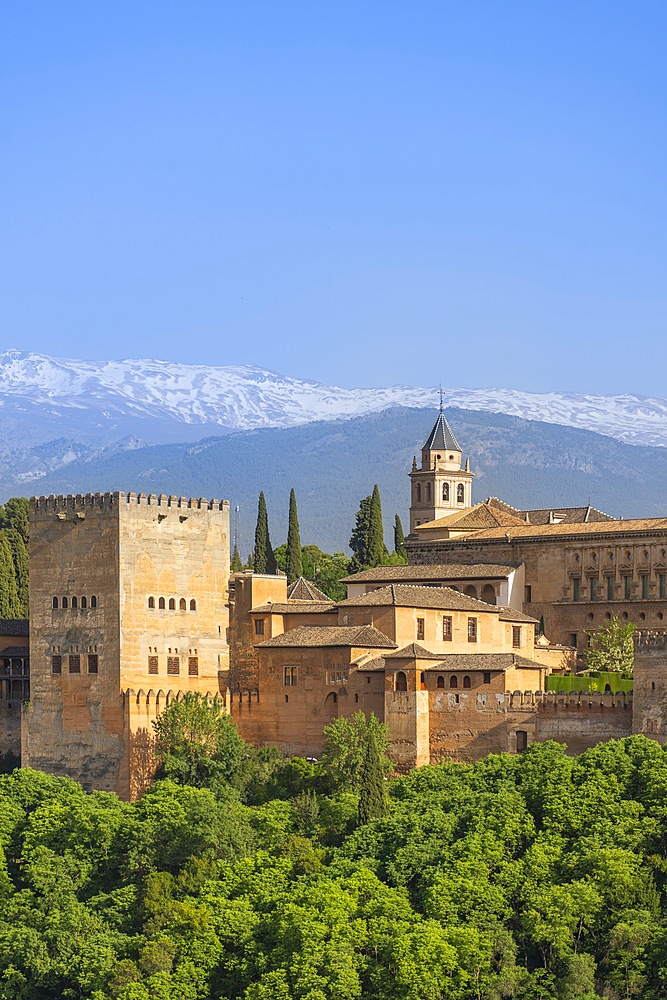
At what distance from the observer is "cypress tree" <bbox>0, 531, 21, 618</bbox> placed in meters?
81.7

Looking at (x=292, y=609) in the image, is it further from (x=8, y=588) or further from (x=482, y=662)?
(x=8, y=588)

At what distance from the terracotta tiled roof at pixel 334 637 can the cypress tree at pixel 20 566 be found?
24.2m

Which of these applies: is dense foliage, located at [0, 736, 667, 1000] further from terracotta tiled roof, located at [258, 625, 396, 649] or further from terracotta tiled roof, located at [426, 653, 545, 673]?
terracotta tiled roof, located at [258, 625, 396, 649]

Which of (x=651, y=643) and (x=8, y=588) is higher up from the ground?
(x=8, y=588)

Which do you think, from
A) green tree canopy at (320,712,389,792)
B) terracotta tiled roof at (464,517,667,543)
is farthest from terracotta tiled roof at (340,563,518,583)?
green tree canopy at (320,712,389,792)

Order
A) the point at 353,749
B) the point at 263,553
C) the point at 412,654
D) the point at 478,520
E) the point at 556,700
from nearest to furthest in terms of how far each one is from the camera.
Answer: the point at 353,749 → the point at 556,700 → the point at 412,654 → the point at 478,520 → the point at 263,553

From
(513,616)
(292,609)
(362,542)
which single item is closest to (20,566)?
(362,542)

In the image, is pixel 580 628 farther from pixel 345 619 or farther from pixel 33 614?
pixel 33 614

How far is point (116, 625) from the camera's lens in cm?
5803

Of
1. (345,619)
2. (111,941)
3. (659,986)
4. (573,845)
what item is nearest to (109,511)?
(345,619)

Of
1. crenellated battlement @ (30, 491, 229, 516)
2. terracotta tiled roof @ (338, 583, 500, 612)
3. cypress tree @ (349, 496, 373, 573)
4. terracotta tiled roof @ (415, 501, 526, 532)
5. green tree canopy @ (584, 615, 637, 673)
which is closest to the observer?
crenellated battlement @ (30, 491, 229, 516)

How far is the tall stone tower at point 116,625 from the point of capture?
5794 cm

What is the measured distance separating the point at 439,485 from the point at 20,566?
61.4ft

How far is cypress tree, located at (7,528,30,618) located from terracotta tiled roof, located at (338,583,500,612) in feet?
78.8
